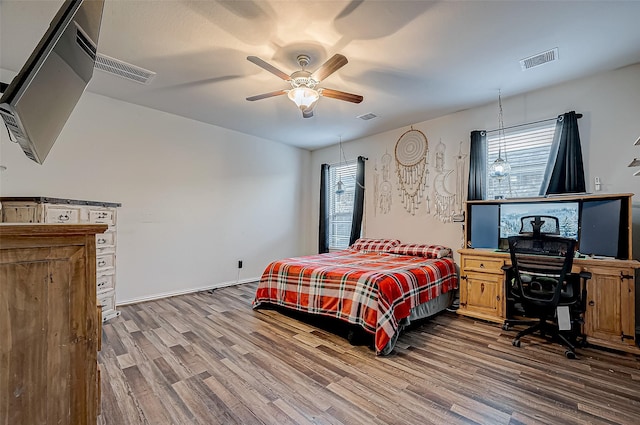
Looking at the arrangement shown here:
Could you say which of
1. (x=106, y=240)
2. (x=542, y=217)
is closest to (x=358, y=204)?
(x=542, y=217)

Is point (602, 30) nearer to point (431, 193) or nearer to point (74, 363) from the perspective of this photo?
point (431, 193)

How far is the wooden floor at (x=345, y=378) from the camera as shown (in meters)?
1.61

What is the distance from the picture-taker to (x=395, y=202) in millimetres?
4598

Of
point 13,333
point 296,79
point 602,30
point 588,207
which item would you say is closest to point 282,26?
point 296,79

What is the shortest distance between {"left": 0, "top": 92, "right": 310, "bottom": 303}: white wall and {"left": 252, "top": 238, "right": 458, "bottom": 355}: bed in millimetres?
1479

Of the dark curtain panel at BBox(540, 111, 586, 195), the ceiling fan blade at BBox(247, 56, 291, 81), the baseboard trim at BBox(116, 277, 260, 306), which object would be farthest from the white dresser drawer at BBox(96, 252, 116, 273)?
the dark curtain panel at BBox(540, 111, 586, 195)

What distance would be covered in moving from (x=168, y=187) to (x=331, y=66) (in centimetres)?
299

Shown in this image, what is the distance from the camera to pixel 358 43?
7.88ft

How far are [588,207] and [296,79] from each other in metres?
3.11

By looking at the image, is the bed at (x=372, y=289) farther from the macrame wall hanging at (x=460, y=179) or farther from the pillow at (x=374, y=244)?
the macrame wall hanging at (x=460, y=179)

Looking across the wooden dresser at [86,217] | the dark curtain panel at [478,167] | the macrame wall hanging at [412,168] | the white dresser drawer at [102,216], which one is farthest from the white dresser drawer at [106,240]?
the dark curtain panel at [478,167]

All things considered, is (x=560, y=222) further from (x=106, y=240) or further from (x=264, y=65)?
(x=106, y=240)

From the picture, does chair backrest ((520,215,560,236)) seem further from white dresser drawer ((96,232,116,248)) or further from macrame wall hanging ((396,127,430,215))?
white dresser drawer ((96,232,116,248))

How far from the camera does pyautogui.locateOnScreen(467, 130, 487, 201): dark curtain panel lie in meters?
3.64
